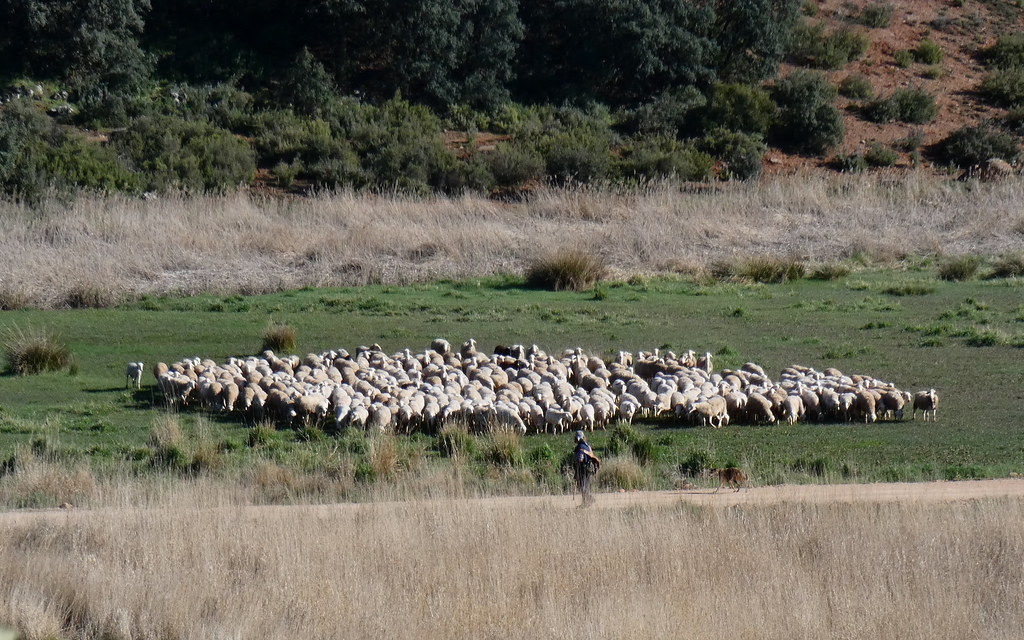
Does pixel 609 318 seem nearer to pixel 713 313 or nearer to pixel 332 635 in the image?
pixel 713 313

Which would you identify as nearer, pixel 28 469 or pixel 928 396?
pixel 28 469

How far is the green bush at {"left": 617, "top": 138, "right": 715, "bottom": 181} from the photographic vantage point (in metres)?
43.2

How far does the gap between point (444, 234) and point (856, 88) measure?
30.4 m

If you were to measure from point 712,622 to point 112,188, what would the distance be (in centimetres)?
2984

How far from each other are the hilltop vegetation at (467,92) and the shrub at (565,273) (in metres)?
12.2

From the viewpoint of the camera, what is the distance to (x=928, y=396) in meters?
14.7

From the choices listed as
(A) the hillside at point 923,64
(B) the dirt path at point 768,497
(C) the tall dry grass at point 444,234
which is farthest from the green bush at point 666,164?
(B) the dirt path at point 768,497

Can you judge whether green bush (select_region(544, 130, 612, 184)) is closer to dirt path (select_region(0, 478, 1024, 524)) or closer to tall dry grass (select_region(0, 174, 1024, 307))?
tall dry grass (select_region(0, 174, 1024, 307))

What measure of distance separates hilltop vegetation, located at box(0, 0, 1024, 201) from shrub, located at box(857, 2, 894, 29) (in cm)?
328

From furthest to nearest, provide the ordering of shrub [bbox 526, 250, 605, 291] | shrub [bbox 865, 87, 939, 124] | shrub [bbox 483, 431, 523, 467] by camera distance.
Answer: shrub [bbox 865, 87, 939, 124] → shrub [bbox 526, 250, 605, 291] → shrub [bbox 483, 431, 523, 467]

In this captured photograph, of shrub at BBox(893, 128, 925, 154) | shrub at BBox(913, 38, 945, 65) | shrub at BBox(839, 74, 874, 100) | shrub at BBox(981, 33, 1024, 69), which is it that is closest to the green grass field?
shrub at BBox(893, 128, 925, 154)

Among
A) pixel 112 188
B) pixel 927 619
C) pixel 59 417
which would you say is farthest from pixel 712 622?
pixel 112 188

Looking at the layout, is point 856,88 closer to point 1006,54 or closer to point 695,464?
point 1006,54

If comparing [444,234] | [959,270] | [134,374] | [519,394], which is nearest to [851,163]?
[959,270]
